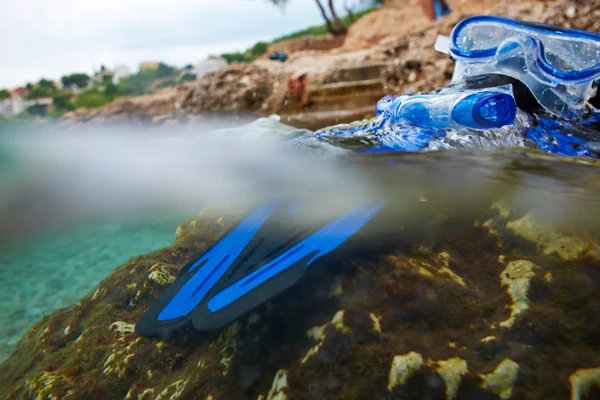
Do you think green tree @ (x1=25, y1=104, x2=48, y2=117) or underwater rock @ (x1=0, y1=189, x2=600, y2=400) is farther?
green tree @ (x1=25, y1=104, x2=48, y2=117)

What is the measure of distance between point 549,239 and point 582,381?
1.14 feet

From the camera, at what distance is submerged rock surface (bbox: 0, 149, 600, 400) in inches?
32.9

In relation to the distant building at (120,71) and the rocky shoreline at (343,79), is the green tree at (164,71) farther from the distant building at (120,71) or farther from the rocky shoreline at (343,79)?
the rocky shoreline at (343,79)

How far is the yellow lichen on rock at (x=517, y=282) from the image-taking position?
91cm

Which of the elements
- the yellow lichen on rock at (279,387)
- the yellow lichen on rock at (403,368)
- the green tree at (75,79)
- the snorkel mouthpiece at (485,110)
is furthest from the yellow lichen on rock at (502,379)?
the green tree at (75,79)

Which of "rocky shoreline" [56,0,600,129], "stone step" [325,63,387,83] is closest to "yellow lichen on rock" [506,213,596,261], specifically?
"rocky shoreline" [56,0,600,129]

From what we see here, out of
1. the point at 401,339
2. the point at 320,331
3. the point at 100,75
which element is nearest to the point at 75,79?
the point at 100,75

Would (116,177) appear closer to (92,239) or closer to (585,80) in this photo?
(92,239)

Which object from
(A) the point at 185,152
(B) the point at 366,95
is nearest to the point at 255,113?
(B) the point at 366,95

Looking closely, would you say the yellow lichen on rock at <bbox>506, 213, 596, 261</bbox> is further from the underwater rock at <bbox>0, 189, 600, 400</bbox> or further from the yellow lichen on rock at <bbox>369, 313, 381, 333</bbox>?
the yellow lichen on rock at <bbox>369, 313, 381, 333</bbox>

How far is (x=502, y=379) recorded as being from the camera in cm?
81

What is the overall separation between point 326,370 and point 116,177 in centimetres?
145

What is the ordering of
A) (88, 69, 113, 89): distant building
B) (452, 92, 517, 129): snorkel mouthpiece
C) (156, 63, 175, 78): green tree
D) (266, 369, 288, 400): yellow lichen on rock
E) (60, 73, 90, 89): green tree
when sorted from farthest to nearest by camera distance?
Answer: (60, 73, 90, 89): green tree → (88, 69, 113, 89): distant building → (156, 63, 175, 78): green tree → (452, 92, 517, 129): snorkel mouthpiece → (266, 369, 288, 400): yellow lichen on rock

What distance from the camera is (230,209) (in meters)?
1.50
